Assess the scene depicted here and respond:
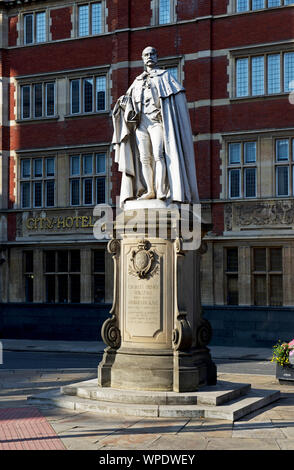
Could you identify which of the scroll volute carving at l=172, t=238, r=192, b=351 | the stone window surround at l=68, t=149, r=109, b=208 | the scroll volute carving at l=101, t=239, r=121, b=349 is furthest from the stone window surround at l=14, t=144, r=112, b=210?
the scroll volute carving at l=172, t=238, r=192, b=351

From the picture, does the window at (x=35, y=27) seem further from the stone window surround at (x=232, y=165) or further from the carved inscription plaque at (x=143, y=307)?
the carved inscription plaque at (x=143, y=307)

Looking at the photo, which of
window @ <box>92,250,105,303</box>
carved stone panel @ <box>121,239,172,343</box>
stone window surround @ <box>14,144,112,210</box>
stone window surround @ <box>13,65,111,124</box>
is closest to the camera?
carved stone panel @ <box>121,239,172,343</box>

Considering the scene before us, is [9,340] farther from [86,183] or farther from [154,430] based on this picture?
[154,430]

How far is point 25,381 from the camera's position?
1488 centimetres

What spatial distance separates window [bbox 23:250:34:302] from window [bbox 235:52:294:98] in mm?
11018

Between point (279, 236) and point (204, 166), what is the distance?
13.2 ft

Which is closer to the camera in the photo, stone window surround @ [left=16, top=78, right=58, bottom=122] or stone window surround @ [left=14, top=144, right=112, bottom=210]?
stone window surround @ [left=14, top=144, right=112, bottom=210]

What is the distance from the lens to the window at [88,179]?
29.1 metres

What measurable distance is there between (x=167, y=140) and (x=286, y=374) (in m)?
6.15

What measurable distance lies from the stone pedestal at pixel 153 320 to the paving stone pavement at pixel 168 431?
112 centimetres

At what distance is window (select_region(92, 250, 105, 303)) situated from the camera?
94.2 ft

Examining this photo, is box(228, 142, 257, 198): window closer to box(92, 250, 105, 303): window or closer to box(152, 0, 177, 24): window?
box(152, 0, 177, 24): window

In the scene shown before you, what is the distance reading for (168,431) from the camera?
929 centimetres

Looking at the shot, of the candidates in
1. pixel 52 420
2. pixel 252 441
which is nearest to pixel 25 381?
pixel 52 420
